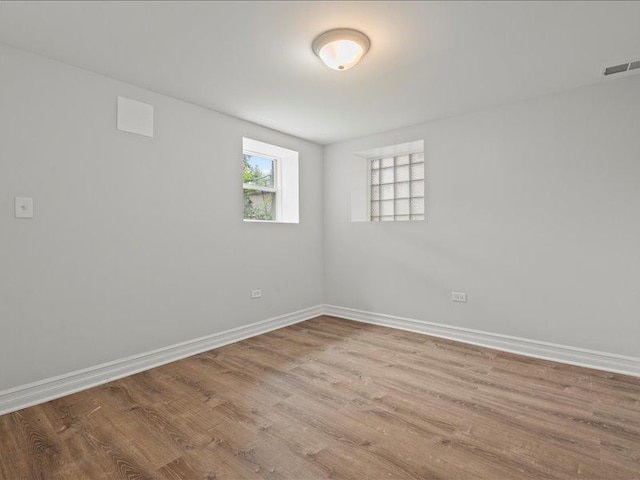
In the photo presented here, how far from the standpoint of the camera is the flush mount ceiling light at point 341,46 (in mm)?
2080

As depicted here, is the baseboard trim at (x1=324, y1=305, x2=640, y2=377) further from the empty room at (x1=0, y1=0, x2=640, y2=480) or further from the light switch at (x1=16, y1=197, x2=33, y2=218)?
the light switch at (x1=16, y1=197, x2=33, y2=218)

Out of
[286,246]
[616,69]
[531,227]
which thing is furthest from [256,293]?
[616,69]

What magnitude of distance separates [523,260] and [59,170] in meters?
4.04

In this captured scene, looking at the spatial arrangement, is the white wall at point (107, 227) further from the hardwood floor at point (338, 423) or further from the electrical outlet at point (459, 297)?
the electrical outlet at point (459, 297)

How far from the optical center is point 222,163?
3492 millimetres

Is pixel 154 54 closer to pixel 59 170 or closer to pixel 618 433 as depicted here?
pixel 59 170

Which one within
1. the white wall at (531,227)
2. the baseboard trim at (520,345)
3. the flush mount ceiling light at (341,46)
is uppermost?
the flush mount ceiling light at (341,46)

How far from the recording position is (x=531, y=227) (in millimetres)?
3141

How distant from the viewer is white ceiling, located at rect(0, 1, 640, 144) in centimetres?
189

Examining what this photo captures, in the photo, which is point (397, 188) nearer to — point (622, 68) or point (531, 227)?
point (531, 227)

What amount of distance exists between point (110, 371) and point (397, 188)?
3.71 metres

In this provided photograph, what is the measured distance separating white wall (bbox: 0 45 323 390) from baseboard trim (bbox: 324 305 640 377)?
1736mm

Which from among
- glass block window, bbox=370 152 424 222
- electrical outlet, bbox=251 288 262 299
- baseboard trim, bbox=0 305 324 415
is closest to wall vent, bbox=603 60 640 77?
glass block window, bbox=370 152 424 222

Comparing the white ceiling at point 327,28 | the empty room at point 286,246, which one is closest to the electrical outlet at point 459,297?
the empty room at point 286,246
